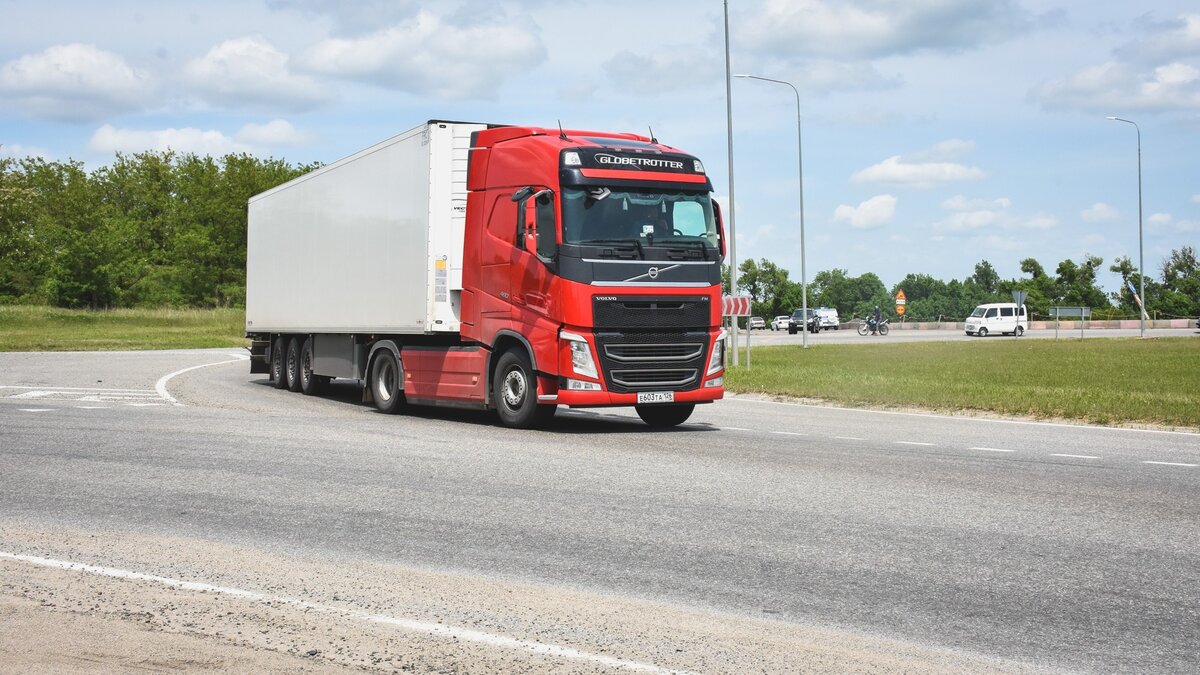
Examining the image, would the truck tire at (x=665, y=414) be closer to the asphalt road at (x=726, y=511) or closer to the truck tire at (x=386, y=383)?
the asphalt road at (x=726, y=511)

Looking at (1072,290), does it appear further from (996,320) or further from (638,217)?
(638,217)

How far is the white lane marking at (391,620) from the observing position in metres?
5.19

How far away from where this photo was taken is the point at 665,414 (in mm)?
16625

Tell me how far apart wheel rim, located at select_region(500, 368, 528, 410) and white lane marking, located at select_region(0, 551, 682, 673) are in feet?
27.3

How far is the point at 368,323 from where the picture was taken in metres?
18.3

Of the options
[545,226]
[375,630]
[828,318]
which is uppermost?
[545,226]

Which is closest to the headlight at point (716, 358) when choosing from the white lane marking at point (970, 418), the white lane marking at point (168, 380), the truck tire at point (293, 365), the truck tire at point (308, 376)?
the white lane marking at point (970, 418)

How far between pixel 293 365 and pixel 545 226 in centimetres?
976

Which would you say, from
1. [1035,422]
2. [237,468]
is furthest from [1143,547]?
[1035,422]

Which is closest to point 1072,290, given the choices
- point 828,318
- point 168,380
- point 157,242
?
point 828,318

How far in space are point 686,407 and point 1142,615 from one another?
1048 cm

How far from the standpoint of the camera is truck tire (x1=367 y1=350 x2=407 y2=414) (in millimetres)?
17673

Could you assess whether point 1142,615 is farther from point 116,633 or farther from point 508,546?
point 116,633

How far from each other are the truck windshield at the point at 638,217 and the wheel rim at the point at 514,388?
6.19 feet
